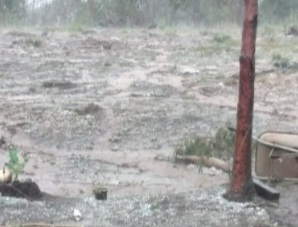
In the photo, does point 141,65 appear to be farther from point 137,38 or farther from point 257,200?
point 257,200

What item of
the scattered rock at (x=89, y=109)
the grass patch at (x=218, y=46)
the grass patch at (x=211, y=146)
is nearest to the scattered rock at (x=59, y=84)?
the scattered rock at (x=89, y=109)

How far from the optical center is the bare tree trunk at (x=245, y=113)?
27.3 ft

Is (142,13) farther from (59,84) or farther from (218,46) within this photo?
(59,84)

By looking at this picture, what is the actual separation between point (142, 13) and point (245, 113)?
2529 cm

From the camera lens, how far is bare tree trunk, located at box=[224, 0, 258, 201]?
Answer: 8.33 m

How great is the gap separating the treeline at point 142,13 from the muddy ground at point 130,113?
4693mm

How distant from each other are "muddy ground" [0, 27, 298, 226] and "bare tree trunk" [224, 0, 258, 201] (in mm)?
226

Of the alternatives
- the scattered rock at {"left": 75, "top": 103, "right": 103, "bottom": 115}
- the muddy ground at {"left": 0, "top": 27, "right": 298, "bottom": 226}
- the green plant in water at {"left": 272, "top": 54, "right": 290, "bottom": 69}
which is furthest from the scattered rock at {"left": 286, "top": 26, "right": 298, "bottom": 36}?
the scattered rock at {"left": 75, "top": 103, "right": 103, "bottom": 115}

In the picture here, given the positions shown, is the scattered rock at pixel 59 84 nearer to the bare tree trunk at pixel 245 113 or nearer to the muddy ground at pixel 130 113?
the muddy ground at pixel 130 113

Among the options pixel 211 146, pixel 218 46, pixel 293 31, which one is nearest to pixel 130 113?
pixel 211 146

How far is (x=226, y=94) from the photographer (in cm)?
1748

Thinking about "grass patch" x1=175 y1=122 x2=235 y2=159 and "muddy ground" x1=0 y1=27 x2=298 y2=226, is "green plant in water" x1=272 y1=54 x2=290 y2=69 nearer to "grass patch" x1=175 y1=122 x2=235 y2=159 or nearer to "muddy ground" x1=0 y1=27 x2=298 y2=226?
"muddy ground" x1=0 y1=27 x2=298 y2=226

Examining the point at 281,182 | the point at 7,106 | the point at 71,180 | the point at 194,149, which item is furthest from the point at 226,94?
the point at 281,182

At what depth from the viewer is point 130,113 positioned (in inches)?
614
